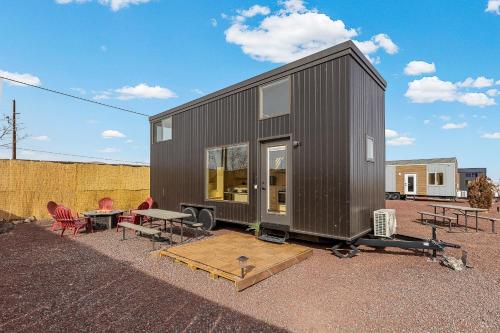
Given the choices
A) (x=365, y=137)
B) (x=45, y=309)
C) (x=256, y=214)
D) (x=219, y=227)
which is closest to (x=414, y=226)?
(x=365, y=137)

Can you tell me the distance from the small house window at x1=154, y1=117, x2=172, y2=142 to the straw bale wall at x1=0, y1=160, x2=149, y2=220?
395 centimetres

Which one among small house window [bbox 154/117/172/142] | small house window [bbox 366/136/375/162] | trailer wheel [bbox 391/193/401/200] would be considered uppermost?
small house window [bbox 154/117/172/142]

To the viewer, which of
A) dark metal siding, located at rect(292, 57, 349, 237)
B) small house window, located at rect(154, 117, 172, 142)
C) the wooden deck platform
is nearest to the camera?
the wooden deck platform

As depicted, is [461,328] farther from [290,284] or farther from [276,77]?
[276,77]

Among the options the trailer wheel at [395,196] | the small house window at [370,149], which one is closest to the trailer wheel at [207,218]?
the small house window at [370,149]

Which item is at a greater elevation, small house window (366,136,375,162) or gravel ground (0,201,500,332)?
small house window (366,136,375,162)

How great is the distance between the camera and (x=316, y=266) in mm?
4945

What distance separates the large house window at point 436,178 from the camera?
64.4 ft

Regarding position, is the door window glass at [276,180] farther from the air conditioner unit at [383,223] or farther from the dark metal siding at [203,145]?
the air conditioner unit at [383,223]

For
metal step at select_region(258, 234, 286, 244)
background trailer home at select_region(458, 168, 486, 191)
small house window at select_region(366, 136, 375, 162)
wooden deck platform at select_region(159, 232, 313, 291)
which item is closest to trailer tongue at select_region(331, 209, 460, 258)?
wooden deck platform at select_region(159, 232, 313, 291)

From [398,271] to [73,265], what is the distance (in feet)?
19.2

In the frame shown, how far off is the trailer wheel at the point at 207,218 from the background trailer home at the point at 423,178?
59.9ft

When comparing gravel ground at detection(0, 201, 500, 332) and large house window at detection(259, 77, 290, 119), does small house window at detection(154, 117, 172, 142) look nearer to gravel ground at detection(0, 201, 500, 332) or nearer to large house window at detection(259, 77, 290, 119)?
large house window at detection(259, 77, 290, 119)

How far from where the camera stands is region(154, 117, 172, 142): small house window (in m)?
9.83
